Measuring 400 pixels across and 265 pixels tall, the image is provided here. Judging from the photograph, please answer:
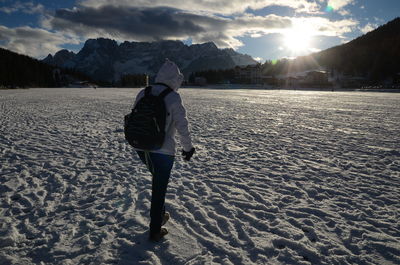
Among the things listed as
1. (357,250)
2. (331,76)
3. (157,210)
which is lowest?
(357,250)

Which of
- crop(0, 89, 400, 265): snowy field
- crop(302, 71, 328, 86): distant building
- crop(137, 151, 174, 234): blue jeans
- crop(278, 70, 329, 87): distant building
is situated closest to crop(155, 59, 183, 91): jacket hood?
crop(137, 151, 174, 234): blue jeans

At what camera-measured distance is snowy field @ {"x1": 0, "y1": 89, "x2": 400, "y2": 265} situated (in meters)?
3.47

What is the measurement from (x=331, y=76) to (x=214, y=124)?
146753 millimetres

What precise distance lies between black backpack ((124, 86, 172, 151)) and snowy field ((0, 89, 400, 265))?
149cm

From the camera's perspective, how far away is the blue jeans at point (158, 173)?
3.26 m

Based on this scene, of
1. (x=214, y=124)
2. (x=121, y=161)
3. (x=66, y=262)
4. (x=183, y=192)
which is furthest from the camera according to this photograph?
(x=214, y=124)

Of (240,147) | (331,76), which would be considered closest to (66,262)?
A: (240,147)

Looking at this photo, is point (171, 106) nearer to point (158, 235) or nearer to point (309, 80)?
point (158, 235)

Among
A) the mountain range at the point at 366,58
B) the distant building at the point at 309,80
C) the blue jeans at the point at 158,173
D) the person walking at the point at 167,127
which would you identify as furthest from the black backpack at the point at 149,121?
the mountain range at the point at 366,58

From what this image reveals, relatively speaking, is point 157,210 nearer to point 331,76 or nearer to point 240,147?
point 240,147

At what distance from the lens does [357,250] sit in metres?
3.55

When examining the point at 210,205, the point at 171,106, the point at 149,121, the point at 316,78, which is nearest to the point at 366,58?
the point at 316,78

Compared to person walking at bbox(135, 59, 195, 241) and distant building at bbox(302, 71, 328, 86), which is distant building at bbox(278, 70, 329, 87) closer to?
distant building at bbox(302, 71, 328, 86)

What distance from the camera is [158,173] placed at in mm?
3320
